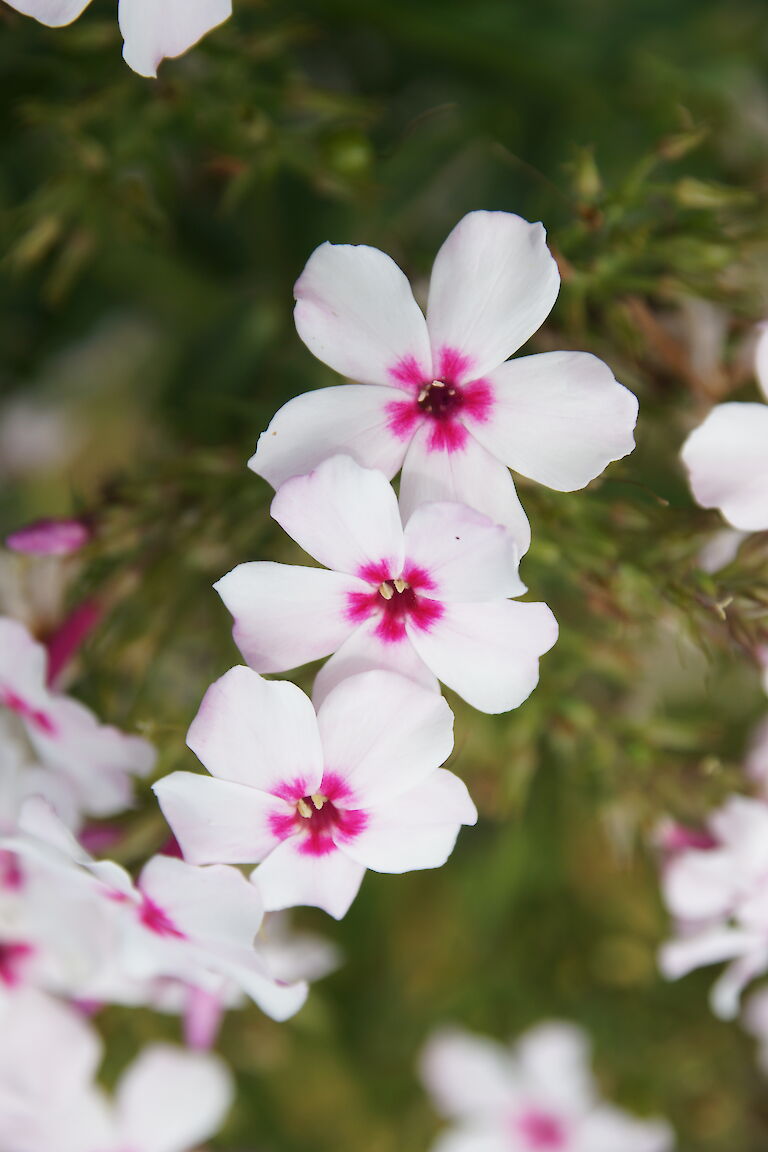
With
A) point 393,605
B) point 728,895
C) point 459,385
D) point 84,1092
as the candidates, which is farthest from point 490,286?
point 84,1092

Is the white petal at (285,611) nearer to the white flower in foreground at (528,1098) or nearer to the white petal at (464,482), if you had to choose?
the white petal at (464,482)

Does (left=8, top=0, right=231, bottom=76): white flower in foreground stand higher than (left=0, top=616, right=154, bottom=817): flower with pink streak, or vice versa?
(left=8, top=0, right=231, bottom=76): white flower in foreground

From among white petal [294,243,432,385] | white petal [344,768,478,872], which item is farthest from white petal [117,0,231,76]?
white petal [344,768,478,872]

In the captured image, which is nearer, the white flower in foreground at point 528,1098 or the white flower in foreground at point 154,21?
the white flower in foreground at point 154,21

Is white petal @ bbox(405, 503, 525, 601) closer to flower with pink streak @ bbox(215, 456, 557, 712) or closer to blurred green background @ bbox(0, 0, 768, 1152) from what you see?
flower with pink streak @ bbox(215, 456, 557, 712)

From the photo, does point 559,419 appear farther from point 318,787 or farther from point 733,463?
point 318,787

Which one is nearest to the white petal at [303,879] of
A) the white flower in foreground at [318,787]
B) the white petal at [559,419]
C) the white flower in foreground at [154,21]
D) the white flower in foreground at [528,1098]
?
the white flower in foreground at [318,787]

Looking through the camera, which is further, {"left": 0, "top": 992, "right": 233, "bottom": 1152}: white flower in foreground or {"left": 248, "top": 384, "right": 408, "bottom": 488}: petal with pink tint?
{"left": 0, "top": 992, "right": 233, "bottom": 1152}: white flower in foreground
